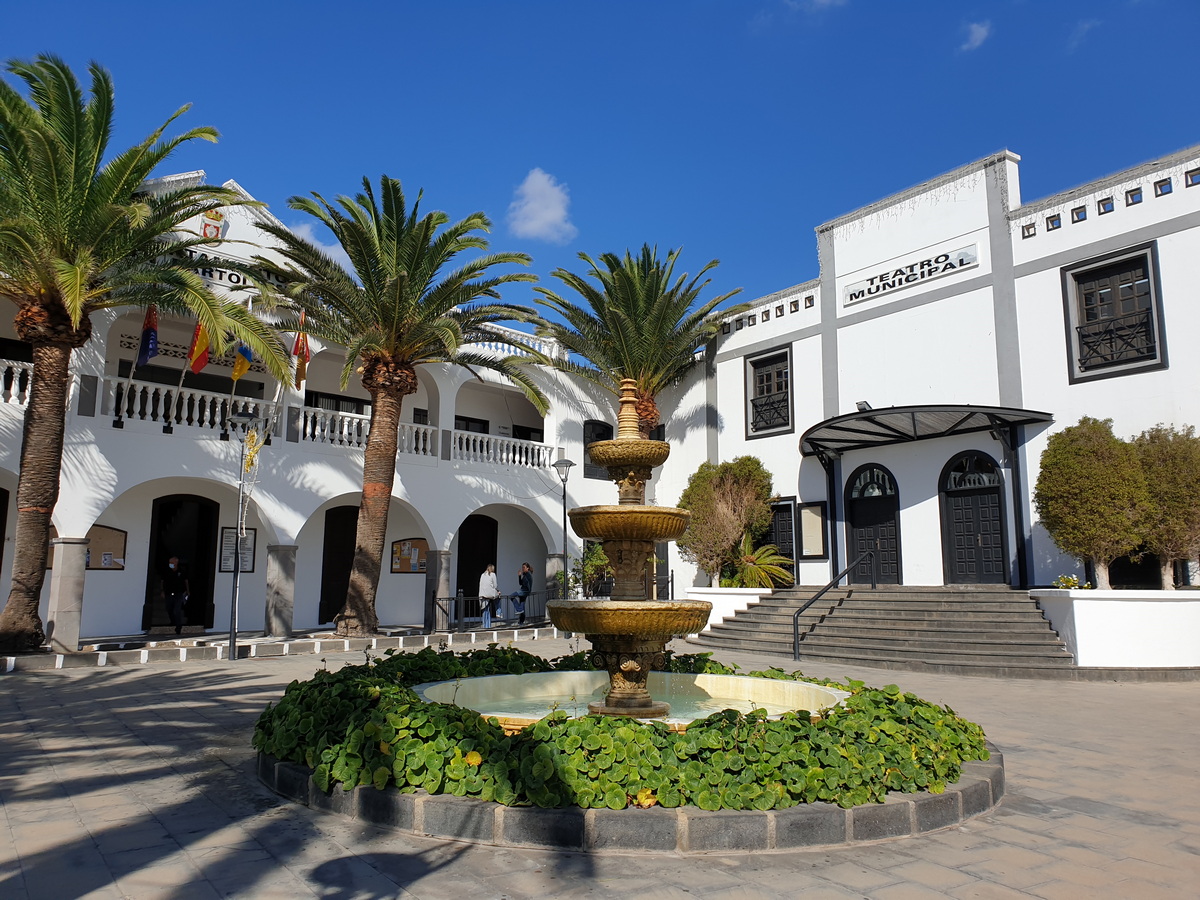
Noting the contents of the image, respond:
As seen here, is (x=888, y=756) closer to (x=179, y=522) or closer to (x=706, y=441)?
(x=179, y=522)

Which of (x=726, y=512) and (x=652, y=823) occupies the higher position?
(x=726, y=512)

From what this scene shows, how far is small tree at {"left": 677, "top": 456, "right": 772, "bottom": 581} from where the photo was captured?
2036cm

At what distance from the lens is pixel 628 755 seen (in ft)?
16.5

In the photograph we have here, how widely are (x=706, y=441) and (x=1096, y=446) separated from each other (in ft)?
35.7

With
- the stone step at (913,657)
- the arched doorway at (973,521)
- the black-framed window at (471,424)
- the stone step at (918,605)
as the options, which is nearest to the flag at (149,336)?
the black-framed window at (471,424)

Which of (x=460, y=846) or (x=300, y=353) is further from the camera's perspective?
(x=300, y=353)

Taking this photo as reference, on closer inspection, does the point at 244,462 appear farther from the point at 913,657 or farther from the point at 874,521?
the point at 874,521

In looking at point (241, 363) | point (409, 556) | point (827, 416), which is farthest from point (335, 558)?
point (827, 416)

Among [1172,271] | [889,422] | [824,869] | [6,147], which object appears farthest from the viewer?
[889,422]

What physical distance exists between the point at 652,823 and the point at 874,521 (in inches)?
617

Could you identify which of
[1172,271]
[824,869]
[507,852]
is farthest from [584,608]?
[1172,271]

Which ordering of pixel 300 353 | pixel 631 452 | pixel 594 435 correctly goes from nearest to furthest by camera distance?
pixel 631 452
pixel 300 353
pixel 594 435

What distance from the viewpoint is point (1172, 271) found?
14781 millimetres

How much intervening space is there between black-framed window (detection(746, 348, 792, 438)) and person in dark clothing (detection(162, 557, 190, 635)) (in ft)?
45.2
